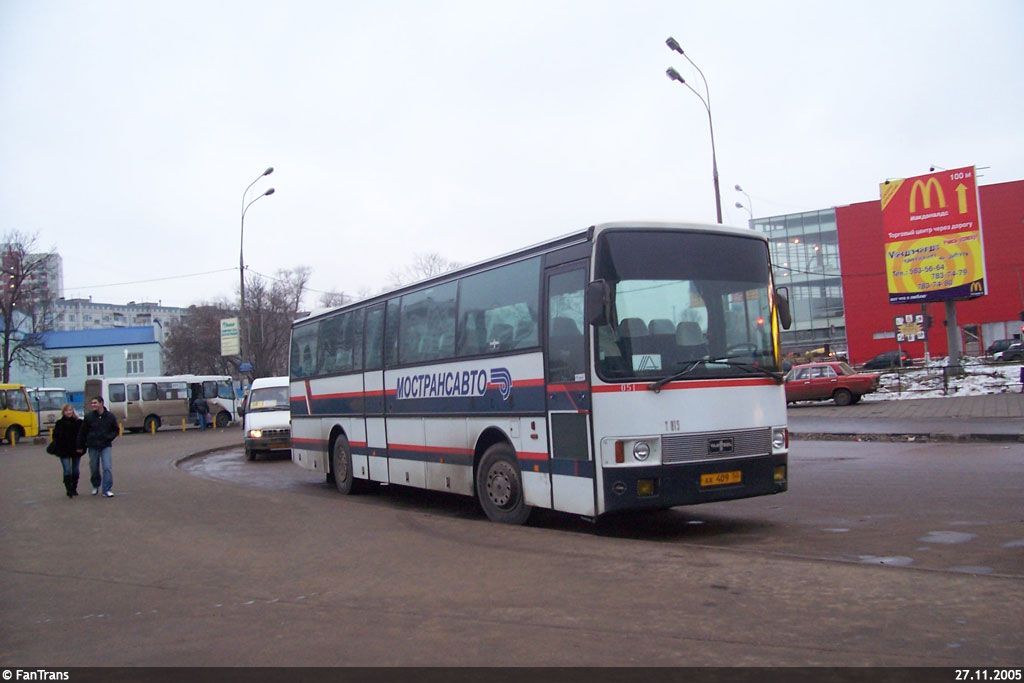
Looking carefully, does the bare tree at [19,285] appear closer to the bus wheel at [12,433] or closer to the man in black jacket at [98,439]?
the bus wheel at [12,433]

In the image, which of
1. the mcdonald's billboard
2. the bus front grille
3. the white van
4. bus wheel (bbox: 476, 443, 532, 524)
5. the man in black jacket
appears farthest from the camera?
the mcdonald's billboard

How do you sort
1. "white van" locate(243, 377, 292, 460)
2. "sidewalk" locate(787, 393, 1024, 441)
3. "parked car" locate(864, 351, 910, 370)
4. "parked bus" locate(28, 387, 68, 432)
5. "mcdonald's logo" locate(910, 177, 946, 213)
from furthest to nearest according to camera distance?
"parked car" locate(864, 351, 910, 370)
"parked bus" locate(28, 387, 68, 432)
"mcdonald's logo" locate(910, 177, 946, 213)
"white van" locate(243, 377, 292, 460)
"sidewalk" locate(787, 393, 1024, 441)

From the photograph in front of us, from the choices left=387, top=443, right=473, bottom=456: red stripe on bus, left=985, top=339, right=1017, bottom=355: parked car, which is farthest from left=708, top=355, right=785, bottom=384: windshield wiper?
left=985, top=339, right=1017, bottom=355: parked car

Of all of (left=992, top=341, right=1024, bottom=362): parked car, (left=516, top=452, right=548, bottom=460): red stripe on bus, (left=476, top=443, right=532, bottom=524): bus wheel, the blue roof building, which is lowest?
(left=476, top=443, right=532, bottom=524): bus wheel

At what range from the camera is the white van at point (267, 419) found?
22.6 metres

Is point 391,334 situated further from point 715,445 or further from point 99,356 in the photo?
point 99,356

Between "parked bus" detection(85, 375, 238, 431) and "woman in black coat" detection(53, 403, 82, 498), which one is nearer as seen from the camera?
"woman in black coat" detection(53, 403, 82, 498)

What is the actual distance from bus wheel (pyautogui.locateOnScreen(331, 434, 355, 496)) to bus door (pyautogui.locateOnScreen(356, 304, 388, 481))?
0.96m

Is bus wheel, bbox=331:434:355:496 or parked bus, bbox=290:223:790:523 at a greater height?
parked bus, bbox=290:223:790:523

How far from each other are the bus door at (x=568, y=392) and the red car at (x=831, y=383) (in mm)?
24422

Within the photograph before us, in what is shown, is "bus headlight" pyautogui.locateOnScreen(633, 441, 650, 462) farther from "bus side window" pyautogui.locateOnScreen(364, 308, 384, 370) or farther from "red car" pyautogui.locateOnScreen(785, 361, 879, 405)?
"red car" pyautogui.locateOnScreen(785, 361, 879, 405)

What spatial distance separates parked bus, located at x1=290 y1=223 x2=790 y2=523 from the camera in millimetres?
8211

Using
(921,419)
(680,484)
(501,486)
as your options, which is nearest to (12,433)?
(501,486)

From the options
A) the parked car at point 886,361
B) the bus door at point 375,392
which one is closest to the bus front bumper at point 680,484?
the bus door at point 375,392
